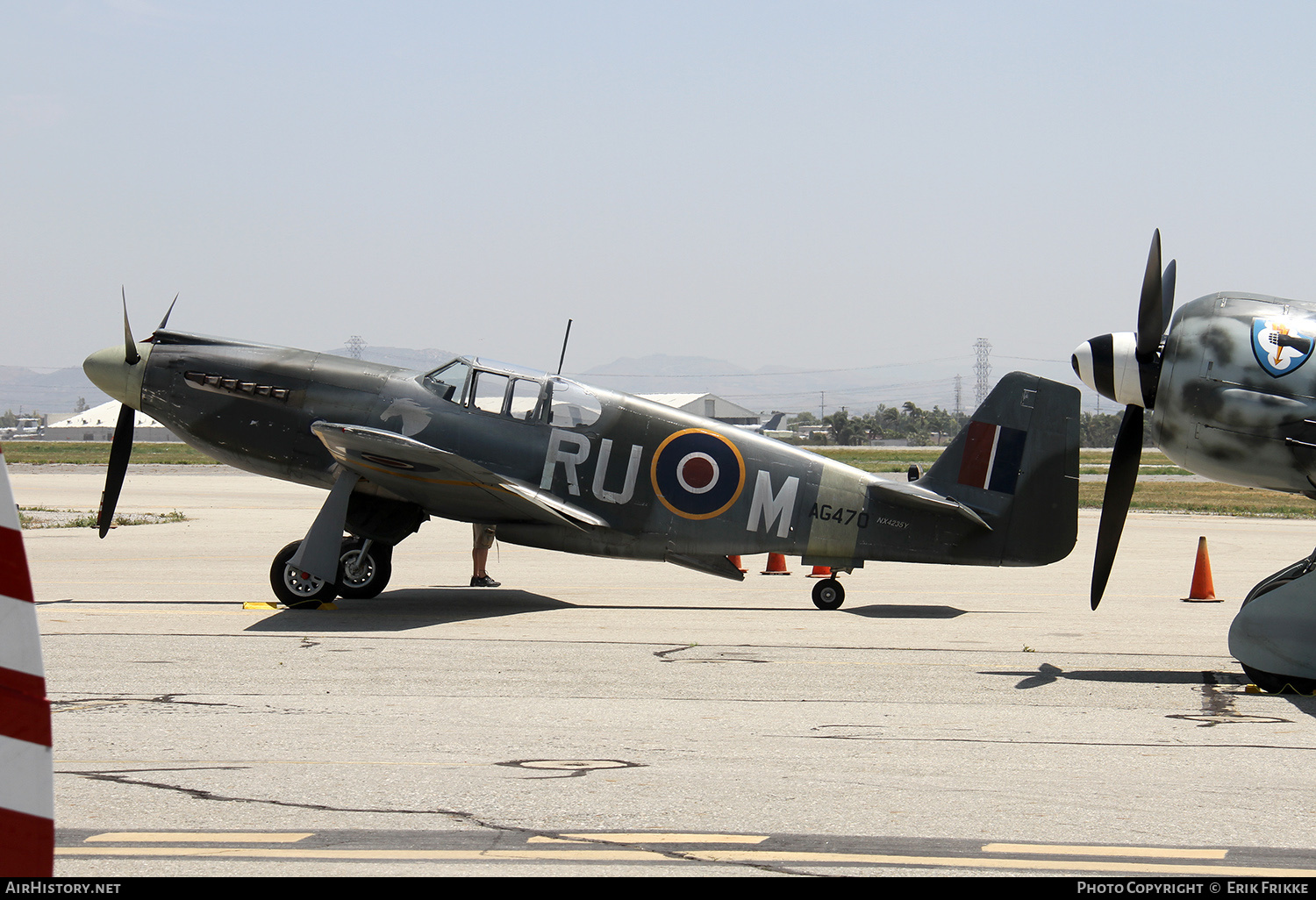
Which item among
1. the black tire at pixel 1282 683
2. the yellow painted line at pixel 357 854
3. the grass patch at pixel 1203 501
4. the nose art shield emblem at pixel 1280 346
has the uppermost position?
the nose art shield emblem at pixel 1280 346

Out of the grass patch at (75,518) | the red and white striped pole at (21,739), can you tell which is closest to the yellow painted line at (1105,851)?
the red and white striped pole at (21,739)

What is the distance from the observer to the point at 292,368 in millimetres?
12906

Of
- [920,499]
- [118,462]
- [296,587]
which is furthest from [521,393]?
[118,462]

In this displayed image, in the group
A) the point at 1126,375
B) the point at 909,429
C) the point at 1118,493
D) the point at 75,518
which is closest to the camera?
the point at 1126,375

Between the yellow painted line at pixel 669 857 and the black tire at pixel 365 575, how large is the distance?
8447 mm

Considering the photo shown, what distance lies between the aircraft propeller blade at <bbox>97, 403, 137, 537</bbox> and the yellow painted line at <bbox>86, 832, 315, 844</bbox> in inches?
375

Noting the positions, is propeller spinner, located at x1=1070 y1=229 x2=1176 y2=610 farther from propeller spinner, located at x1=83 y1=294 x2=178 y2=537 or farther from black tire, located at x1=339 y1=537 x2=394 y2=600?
propeller spinner, located at x1=83 y1=294 x2=178 y2=537

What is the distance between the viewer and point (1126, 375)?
856 centimetres

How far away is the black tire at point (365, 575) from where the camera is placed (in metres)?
12.7

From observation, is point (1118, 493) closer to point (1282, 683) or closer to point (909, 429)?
point (1282, 683)

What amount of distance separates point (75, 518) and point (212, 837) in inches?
1014

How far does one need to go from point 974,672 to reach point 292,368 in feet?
27.7

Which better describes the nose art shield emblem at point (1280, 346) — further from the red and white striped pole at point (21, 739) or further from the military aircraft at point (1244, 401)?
the red and white striped pole at point (21, 739)

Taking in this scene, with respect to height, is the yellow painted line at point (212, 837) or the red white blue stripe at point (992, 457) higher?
the red white blue stripe at point (992, 457)
